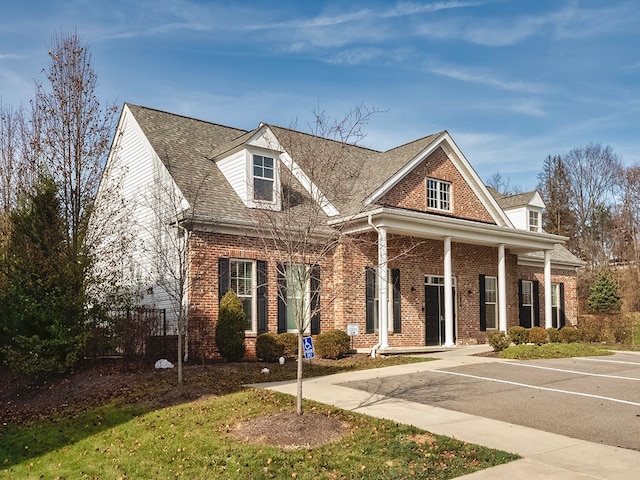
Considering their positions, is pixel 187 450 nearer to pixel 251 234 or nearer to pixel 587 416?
pixel 587 416

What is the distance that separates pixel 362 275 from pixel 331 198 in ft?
28.1

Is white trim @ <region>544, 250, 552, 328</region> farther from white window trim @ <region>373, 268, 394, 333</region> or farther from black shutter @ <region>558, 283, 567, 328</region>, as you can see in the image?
white window trim @ <region>373, 268, 394, 333</region>

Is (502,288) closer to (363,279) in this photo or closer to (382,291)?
(363,279)

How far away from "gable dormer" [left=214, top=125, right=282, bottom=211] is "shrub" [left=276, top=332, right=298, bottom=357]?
386cm

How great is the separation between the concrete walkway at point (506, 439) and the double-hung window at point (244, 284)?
4692mm

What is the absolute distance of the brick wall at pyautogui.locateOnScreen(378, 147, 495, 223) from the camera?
19891 mm

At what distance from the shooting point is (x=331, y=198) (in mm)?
10570

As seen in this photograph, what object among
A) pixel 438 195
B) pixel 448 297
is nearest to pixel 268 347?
pixel 448 297

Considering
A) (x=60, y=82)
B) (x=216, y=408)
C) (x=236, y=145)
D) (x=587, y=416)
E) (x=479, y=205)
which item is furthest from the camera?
(x=479, y=205)

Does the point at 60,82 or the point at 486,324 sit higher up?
the point at 60,82

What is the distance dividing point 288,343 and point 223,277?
2.48 metres

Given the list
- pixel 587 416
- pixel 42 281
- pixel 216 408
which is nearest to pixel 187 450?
pixel 216 408

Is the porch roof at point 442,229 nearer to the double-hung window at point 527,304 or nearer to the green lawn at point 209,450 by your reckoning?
the double-hung window at point 527,304

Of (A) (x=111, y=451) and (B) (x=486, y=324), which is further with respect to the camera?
(B) (x=486, y=324)
